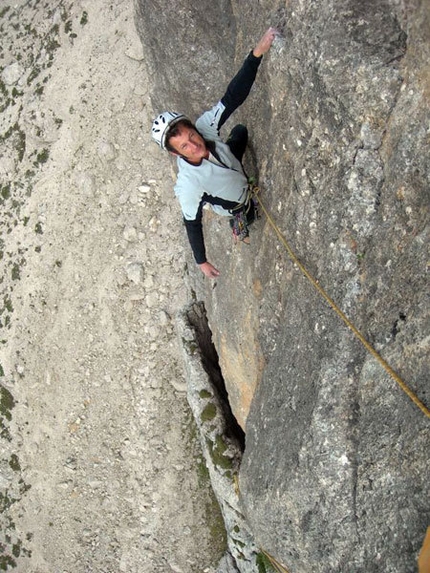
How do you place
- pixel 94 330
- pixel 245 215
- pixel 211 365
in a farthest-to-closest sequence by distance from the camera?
1. pixel 94 330
2. pixel 211 365
3. pixel 245 215

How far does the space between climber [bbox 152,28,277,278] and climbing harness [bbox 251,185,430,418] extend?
1.67 ft

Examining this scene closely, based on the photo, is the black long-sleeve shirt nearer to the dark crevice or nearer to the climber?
the climber

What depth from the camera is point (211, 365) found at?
17.7 m

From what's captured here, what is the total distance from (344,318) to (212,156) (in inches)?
143

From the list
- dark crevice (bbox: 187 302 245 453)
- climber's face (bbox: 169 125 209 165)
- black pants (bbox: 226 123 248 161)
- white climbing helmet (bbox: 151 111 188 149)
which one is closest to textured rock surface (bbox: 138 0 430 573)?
black pants (bbox: 226 123 248 161)

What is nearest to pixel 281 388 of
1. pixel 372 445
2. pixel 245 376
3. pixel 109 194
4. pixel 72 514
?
pixel 372 445

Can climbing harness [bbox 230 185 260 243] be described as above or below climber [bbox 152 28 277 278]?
below

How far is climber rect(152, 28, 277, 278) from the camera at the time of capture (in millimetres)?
9031

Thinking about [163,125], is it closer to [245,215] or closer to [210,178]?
[210,178]

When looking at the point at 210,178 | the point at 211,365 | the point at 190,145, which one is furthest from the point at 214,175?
the point at 211,365

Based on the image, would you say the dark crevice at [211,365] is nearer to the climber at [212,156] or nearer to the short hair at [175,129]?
the climber at [212,156]

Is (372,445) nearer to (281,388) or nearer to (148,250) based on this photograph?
(281,388)

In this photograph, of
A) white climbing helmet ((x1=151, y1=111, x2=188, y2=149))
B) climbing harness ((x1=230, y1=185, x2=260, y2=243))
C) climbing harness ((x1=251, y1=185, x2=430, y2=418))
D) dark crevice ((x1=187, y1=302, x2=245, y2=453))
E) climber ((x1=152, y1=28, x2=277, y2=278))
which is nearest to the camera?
climbing harness ((x1=251, y1=185, x2=430, y2=418))

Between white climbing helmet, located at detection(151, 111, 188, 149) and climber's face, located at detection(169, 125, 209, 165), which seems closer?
white climbing helmet, located at detection(151, 111, 188, 149)
